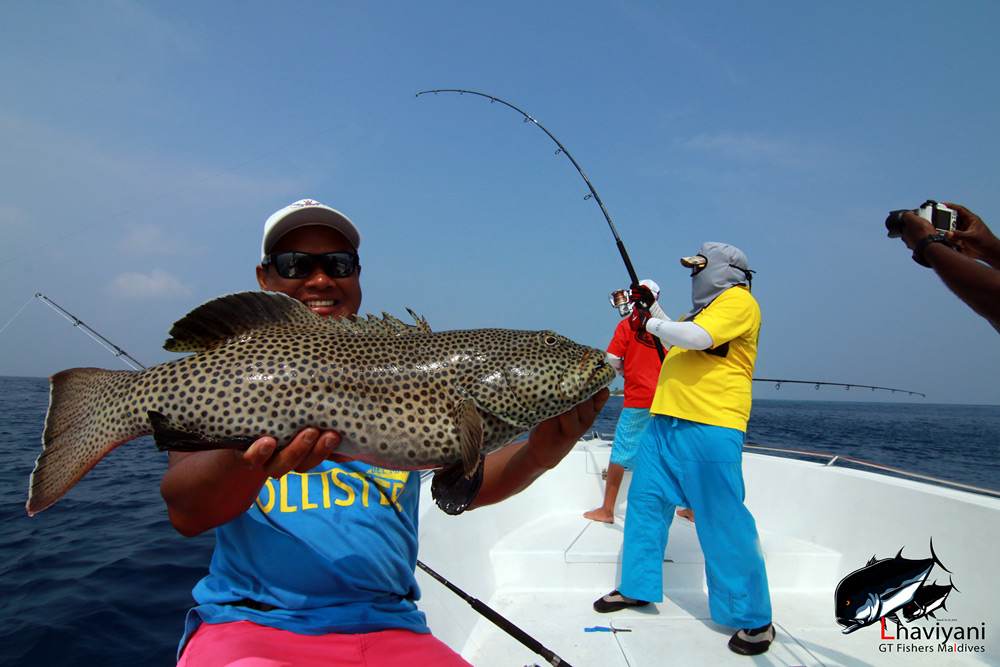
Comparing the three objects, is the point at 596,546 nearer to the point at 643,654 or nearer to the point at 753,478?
the point at 643,654

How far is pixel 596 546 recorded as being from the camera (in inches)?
246

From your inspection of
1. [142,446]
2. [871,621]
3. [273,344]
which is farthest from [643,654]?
[142,446]

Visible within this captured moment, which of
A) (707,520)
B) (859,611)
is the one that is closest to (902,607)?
(859,611)

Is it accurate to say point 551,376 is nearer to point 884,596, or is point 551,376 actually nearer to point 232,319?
point 232,319

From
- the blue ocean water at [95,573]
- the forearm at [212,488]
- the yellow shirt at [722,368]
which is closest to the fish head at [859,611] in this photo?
the yellow shirt at [722,368]

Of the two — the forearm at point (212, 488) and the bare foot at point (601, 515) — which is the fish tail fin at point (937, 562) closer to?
the bare foot at point (601, 515)

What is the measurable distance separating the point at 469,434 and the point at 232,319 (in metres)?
1.27

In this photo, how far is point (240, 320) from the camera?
251 cm

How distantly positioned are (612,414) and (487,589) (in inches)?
1564

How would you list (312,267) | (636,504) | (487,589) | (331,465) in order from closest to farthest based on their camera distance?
(331,465), (312,267), (636,504), (487,589)

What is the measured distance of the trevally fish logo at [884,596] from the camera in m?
4.72

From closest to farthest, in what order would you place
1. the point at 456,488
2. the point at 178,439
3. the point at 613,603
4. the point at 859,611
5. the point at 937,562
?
the point at 178,439 → the point at 456,488 → the point at 859,611 → the point at 937,562 → the point at 613,603

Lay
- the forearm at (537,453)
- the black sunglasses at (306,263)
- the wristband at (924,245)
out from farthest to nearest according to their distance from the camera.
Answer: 1. the black sunglasses at (306,263)
2. the wristband at (924,245)
3. the forearm at (537,453)

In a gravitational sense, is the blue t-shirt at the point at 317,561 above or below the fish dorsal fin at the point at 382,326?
below
